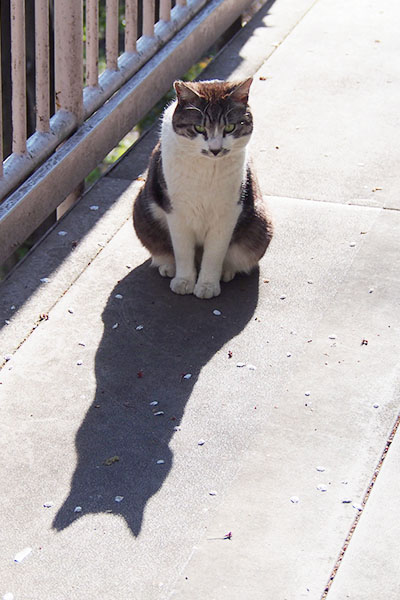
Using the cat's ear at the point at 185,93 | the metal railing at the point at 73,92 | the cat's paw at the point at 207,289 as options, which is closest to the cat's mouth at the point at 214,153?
the cat's ear at the point at 185,93

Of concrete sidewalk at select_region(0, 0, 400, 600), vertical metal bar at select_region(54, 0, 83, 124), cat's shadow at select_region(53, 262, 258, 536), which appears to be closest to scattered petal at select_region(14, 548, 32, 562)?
concrete sidewalk at select_region(0, 0, 400, 600)

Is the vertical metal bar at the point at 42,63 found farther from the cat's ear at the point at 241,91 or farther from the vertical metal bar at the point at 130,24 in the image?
the cat's ear at the point at 241,91

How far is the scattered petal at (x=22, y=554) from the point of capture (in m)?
3.13

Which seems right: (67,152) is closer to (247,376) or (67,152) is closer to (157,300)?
(157,300)

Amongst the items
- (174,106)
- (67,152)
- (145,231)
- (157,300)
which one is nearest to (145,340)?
(157,300)

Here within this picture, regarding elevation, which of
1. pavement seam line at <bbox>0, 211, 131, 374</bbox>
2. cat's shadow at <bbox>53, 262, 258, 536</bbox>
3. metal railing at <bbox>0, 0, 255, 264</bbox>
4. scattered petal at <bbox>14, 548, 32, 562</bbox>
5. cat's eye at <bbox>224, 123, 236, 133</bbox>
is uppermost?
cat's eye at <bbox>224, 123, 236, 133</bbox>

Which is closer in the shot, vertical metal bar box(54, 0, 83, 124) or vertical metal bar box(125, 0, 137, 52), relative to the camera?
vertical metal bar box(54, 0, 83, 124)

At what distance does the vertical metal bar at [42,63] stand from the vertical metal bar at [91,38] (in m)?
0.35

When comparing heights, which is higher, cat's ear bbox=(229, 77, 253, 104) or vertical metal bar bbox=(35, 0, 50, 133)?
cat's ear bbox=(229, 77, 253, 104)

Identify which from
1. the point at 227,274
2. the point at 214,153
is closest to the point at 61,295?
the point at 227,274

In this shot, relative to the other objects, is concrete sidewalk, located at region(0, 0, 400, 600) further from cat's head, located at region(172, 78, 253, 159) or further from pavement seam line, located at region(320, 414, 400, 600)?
cat's head, located at region(172, 78, 253, 159)

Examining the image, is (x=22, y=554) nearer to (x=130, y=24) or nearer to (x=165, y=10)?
(x=130, y=24)

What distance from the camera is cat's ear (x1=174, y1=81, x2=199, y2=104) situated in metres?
4.13

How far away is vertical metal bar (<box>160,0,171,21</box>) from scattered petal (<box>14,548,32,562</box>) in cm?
394
